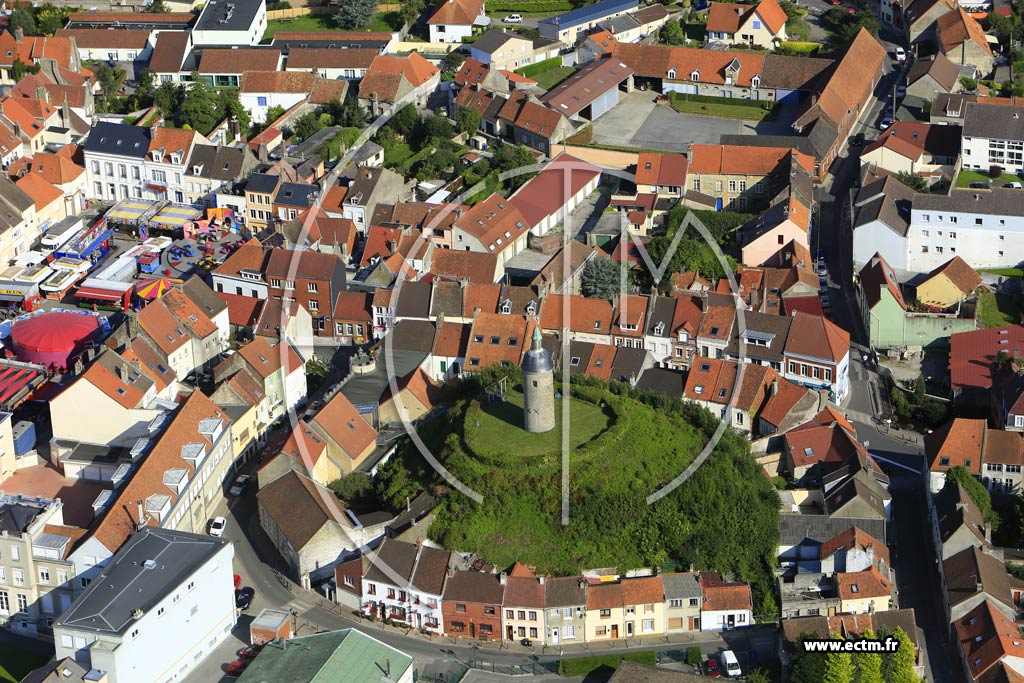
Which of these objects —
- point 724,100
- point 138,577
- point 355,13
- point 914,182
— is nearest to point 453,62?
point 355,13

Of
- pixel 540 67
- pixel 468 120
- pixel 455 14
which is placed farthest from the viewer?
pixel 455 14

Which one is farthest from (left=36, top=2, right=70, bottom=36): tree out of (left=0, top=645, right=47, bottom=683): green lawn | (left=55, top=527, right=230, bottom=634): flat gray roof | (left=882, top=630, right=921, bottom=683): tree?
(left=882, top=630, right=921, bottom=683): tree

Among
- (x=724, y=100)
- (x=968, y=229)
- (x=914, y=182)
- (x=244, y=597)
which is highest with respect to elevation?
(x=968, y=229)

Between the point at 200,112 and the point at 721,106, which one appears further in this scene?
the point at 721,106

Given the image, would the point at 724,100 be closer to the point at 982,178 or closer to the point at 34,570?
the point at 982,178

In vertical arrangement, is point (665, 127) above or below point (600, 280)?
below

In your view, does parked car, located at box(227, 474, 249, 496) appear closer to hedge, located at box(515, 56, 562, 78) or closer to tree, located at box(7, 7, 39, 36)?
hedge, located at box(515, 56, 562, 78)
